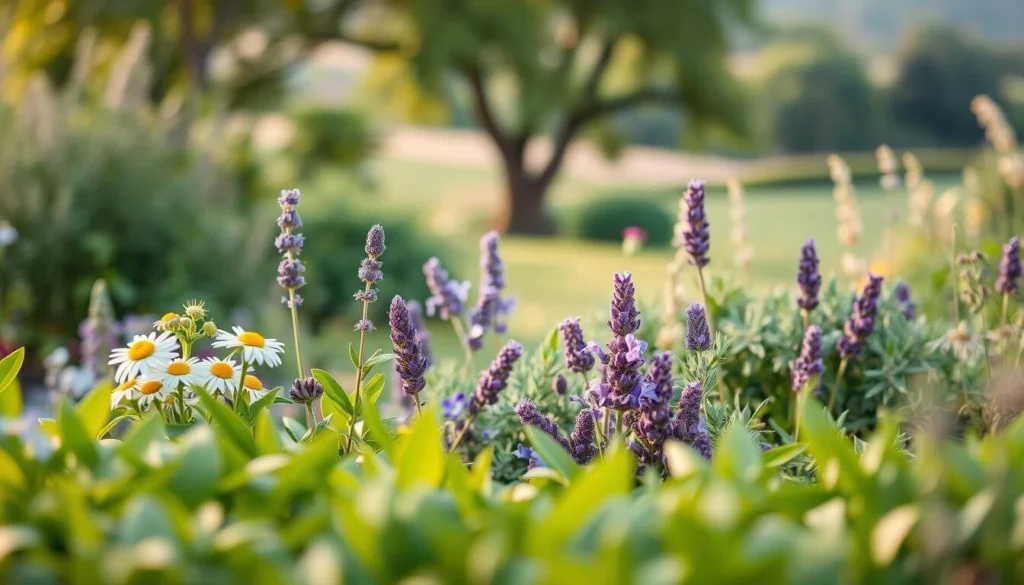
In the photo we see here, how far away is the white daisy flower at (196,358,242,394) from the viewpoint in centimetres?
168

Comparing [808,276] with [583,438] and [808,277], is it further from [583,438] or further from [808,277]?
[583,438]

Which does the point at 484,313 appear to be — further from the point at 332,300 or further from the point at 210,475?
the point at 332,300

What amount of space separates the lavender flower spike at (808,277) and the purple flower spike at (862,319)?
94mm

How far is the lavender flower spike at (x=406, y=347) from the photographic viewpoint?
1643 millimetres

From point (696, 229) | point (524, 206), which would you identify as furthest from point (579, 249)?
point (696, 229)

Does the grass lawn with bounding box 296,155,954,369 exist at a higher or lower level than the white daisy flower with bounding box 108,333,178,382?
lower

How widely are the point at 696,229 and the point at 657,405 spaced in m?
0.57

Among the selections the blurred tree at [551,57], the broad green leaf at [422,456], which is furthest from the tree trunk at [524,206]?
the broad green leaf at [422,456]

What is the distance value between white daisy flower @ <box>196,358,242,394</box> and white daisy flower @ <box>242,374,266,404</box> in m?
0.03

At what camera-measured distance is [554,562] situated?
2.91 ft

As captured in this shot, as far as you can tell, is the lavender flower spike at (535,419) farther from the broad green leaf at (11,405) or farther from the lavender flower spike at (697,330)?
the broad green leaf at (11,405)

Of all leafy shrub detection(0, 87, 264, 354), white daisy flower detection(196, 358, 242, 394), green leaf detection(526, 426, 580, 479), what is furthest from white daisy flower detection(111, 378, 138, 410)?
leafy shrub detection(0, 87, 264, 354)

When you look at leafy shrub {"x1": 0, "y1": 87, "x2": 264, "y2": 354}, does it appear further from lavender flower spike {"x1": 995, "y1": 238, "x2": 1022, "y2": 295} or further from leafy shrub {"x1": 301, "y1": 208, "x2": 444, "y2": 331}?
lavender flower spike {"x1": 995, "y1": 238, "x2": 1022, "y2": 295}

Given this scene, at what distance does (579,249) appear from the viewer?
50.9ft
